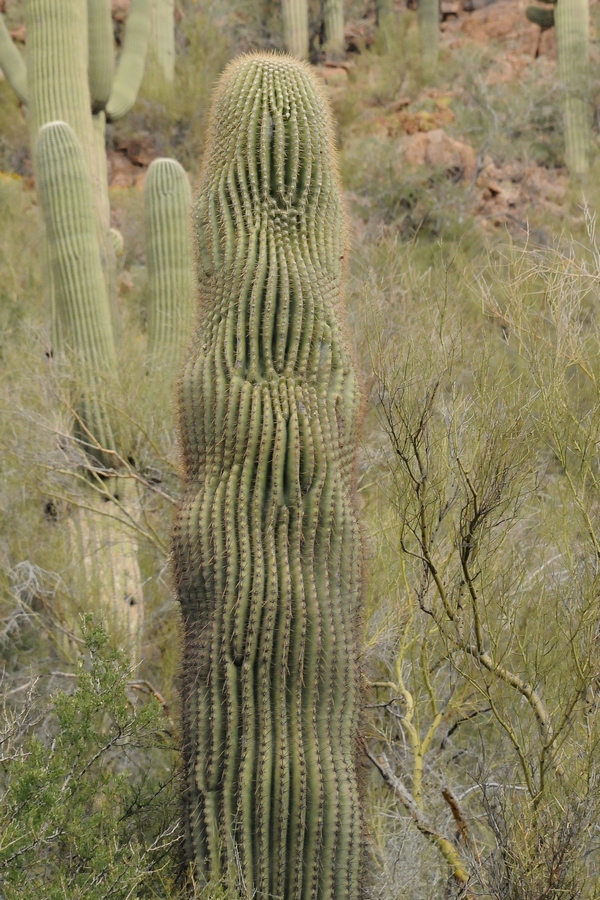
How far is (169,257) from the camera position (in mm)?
10094

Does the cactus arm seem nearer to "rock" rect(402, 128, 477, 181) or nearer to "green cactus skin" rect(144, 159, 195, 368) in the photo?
"green cactus skin" rect(144, 159, 195, 368)

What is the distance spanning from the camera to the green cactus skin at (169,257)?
32.9 feet

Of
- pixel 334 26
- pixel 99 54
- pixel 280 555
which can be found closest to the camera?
pixel 280 555

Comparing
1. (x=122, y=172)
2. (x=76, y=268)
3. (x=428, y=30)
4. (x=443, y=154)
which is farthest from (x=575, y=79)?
(x=76, y=268)

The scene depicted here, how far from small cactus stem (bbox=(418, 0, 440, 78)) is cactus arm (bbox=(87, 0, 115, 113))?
12.7m

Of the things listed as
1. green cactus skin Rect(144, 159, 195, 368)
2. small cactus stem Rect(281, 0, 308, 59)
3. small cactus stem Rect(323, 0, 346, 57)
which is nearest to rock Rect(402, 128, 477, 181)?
small cactus stem Rect(281, 0, 308, 59)

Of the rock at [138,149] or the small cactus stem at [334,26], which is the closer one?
the rock at [138,149]

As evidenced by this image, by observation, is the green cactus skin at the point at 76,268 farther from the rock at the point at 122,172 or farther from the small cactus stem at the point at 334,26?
the small cactus stem at the point at 334,26

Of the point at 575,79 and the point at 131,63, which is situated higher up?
the point at 131,63

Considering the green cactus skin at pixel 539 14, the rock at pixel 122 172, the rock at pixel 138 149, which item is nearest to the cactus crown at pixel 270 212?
the rock at pixel 122 172

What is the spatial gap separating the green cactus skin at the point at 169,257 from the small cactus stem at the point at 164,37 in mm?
12782

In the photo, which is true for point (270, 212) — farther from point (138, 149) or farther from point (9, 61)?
point (138, 149)

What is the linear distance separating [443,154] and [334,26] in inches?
348

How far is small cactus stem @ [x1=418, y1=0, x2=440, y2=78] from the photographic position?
78.5 feet
